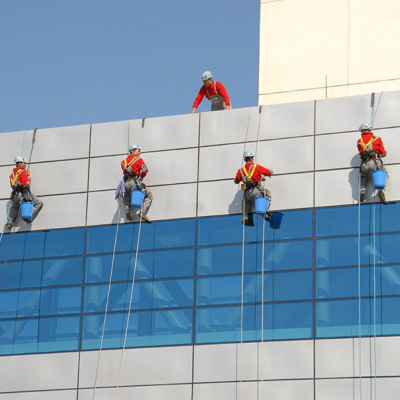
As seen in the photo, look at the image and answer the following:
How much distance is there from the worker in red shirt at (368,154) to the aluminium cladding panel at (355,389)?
4.67 meters

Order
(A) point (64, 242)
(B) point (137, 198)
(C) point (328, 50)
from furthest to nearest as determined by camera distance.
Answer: (C) point (328, 50)
(A) point (64, 242)
(B) point (137, 198)

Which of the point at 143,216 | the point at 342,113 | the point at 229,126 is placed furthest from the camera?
the point at 229,126

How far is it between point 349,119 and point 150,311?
7364 millimetres

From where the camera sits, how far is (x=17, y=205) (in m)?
32.8

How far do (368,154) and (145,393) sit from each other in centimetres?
840

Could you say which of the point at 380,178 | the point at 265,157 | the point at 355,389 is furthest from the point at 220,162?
the point at 355,389

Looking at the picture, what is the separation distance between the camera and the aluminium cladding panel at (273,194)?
99.2 ft

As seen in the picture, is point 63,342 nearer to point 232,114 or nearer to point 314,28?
point 232,114

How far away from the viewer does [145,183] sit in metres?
31.8

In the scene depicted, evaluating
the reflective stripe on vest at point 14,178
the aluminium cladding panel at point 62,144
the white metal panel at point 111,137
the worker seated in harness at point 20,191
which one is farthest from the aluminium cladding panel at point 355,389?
the reflective stripe on vest at point 14,178

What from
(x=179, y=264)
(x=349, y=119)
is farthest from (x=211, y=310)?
(x=349, y=119)

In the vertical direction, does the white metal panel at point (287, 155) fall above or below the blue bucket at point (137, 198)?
above

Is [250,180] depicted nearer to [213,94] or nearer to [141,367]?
[213,94]

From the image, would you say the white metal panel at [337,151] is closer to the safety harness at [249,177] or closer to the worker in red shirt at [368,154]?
the worker in red shirt at [368,154]
